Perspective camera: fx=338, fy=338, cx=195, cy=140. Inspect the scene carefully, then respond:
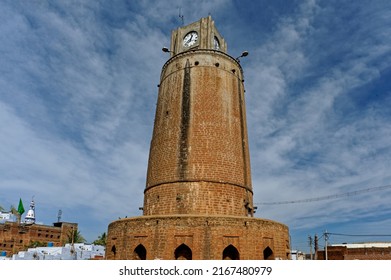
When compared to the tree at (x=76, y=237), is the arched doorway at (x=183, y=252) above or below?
below

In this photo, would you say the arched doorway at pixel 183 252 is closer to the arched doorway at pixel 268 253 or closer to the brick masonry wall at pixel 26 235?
the arched doorway at pixel 268 253

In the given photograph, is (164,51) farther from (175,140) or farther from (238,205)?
(238,205)

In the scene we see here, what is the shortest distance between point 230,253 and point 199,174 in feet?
13.1

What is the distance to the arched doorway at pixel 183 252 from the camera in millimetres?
13828

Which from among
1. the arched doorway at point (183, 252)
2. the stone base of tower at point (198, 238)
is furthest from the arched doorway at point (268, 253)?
the arched doorway at point (183, 252)

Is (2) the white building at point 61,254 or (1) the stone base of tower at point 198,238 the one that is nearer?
(1) the stone base of tower at point 198,238

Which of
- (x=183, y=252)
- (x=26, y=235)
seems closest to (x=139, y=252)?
(x=183, y=252)

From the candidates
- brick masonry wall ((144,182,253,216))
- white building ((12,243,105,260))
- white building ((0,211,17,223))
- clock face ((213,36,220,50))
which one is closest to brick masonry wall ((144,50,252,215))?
brick masonry wall ((144,182,253,216))

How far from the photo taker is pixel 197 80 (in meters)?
18.2

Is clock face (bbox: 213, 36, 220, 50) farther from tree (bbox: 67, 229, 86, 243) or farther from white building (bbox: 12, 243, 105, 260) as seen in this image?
tree (bbox: 67, 229, 86, 243)

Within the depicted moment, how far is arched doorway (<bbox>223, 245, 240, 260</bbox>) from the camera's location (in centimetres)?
1393

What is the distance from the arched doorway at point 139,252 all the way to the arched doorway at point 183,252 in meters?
1.44

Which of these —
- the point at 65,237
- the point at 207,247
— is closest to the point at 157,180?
the point at 207,247
